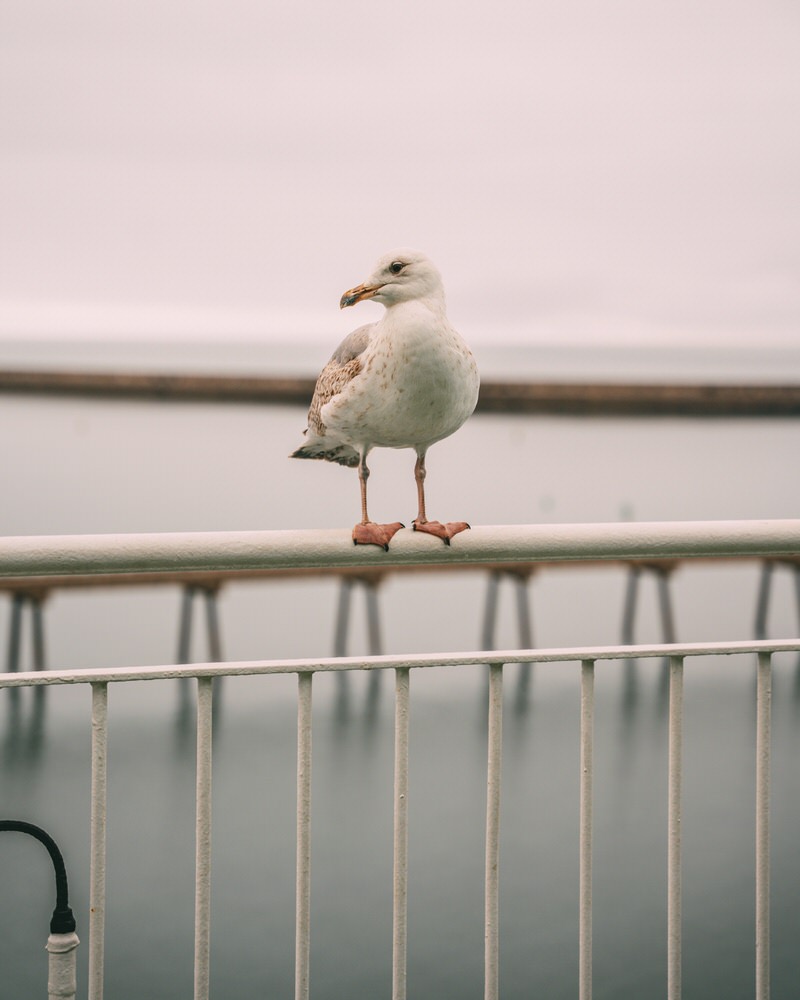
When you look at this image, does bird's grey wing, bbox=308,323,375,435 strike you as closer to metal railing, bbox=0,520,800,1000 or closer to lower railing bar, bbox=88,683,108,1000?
metal railing, bbox=0,520,800,1000

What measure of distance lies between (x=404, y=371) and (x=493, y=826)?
53 cm

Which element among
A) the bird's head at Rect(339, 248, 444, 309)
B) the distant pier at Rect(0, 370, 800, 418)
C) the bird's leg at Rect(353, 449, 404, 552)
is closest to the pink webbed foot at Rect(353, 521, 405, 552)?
the bird's leg at Rect(353, 449, 404, 552)

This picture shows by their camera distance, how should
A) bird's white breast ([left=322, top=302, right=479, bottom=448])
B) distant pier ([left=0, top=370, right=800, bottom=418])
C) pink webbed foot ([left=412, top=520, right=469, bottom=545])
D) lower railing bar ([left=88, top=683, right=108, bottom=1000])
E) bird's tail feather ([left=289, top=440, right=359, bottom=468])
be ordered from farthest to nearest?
distant pier ([left=0, top=370, right=800, bottom=418]) → bird's tail feather ([left=289, top=440, right=359, bottom=468]) → bird's white breast ([left=322, top=302, right=479, bottom=448]) → pink webbed foot ([left=412, top=520, right=469, bottom=545]) → lower railing bar ([left=88, top=683, right=108, bottom=1000])

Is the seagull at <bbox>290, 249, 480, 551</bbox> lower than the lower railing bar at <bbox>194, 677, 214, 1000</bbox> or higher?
higher

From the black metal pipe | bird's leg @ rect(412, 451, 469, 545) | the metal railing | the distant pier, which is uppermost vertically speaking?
the distant pier

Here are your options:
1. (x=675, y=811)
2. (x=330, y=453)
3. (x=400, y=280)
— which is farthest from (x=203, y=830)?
(x=330, y=453)

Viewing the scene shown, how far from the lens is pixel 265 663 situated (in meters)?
0.88

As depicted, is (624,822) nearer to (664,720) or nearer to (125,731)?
(664,720)

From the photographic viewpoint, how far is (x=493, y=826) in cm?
96

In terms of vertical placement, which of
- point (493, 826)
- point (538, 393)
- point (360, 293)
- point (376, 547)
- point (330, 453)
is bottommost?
point (493, 826)

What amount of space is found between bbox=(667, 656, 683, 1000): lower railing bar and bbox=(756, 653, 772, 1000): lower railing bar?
82mm

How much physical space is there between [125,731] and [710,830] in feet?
7.25

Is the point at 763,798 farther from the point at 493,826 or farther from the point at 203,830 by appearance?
the point at 203,830

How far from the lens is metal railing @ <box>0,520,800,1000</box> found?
0.87 metres
